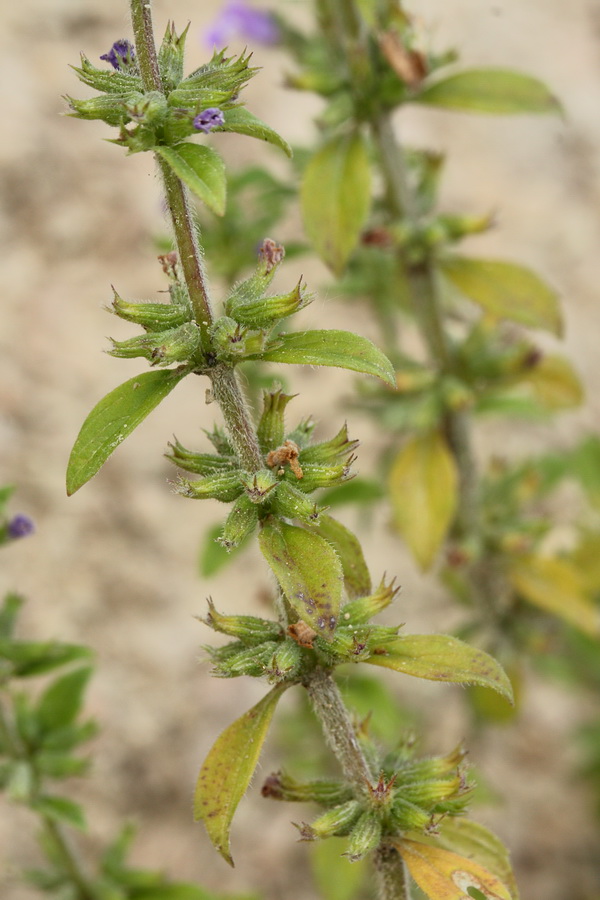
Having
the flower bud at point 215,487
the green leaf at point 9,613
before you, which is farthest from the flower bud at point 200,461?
the green leaf at point 9,613

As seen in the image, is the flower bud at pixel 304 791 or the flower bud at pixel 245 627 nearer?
the flower bud at pixel 245 627

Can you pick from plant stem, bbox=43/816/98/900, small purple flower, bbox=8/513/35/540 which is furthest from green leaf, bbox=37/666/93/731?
small purple flower, bbox=8/513/35/540

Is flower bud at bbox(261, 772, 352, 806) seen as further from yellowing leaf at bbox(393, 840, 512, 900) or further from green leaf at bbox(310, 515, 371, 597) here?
green leaf at bbox(310, 515, 371, 597)

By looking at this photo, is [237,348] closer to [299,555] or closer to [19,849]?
[299,555]

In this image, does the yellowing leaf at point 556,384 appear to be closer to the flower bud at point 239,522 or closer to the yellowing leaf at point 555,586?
the yellowing leaf at point 555,586

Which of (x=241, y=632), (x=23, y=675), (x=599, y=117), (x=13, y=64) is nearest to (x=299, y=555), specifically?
(x=241, y=632)

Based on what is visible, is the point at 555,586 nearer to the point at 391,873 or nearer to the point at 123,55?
the point at 391,873

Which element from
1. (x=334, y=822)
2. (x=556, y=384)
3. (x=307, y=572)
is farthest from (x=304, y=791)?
(x=556, y=384)
